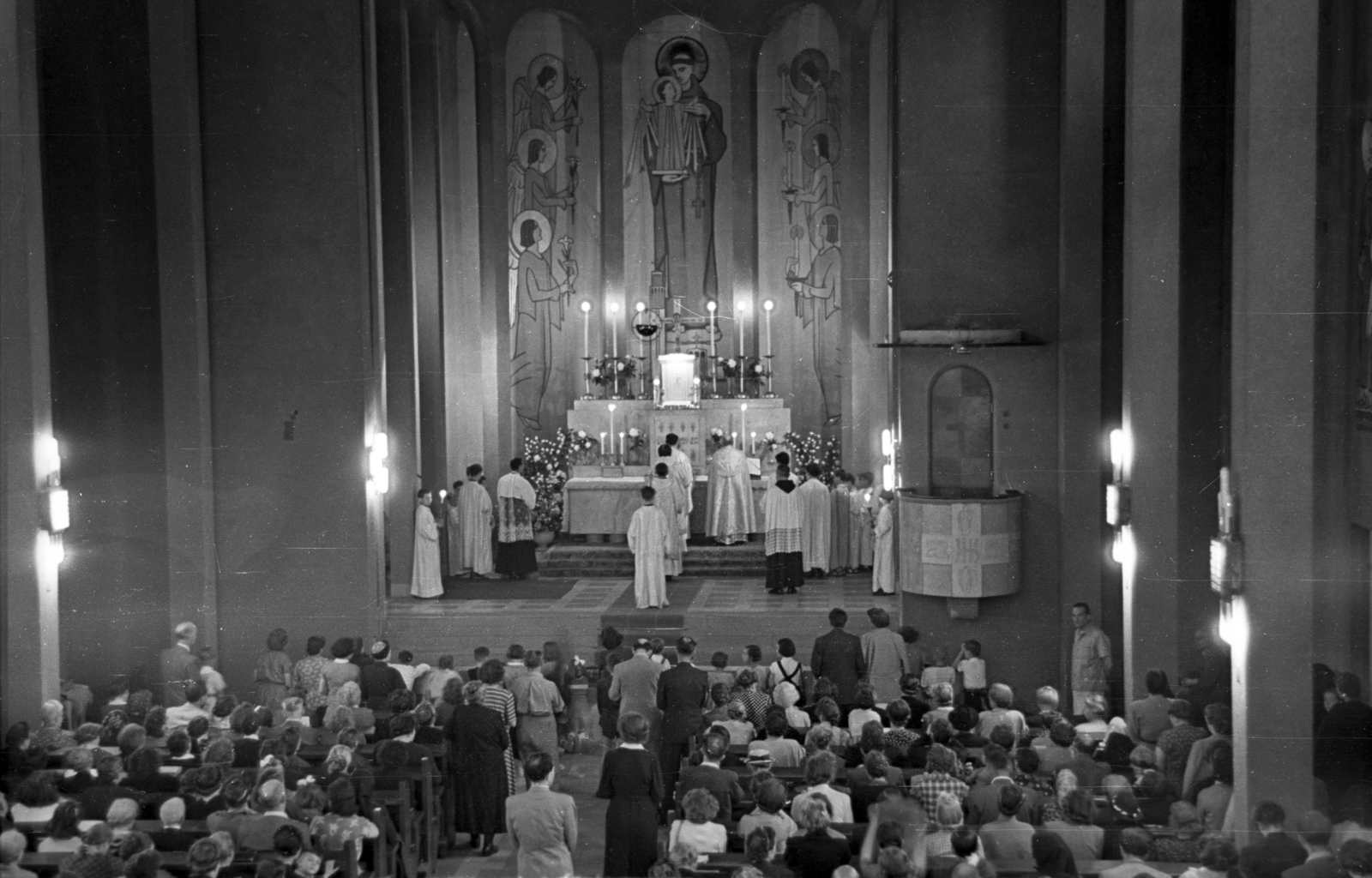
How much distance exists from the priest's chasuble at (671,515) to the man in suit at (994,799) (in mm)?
9999

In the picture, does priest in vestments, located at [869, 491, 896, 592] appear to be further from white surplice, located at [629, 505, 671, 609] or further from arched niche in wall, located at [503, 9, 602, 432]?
arched niche in wall, located at [503, 9, 602, 432]

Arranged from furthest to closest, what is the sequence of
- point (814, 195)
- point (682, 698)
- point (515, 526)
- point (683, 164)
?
1. point (683, 164)
2. point (814, 195)
3. point (515, 526)
4. point (682, 698)

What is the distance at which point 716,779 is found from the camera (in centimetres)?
887

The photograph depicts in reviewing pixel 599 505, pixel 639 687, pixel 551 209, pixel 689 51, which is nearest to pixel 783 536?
pixel 599 505

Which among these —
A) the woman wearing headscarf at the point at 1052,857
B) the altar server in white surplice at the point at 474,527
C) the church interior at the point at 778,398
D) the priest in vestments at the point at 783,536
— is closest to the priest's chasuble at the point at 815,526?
the priest in vestments at the point at 783,536

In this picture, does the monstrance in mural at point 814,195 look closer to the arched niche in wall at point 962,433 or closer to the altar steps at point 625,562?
the altar steps at point 625,562

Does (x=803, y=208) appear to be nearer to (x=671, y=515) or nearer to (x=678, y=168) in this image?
(x=678, y=168)

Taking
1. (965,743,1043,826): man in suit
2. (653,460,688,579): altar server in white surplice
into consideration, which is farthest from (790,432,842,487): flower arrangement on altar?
(965,743,1043,826): man in suit

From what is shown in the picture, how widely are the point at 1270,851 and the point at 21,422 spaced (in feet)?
27.7

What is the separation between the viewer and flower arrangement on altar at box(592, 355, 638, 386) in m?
22.0

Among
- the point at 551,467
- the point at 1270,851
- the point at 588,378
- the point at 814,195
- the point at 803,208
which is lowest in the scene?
the point at 1270,851

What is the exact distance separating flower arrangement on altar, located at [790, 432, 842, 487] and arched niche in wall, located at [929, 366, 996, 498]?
5.70 metres

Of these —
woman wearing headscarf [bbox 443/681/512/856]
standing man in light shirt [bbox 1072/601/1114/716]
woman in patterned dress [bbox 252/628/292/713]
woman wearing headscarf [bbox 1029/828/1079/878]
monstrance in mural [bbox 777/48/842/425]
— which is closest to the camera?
woman wearing headscarf [bbox 1029/828/1079/878]

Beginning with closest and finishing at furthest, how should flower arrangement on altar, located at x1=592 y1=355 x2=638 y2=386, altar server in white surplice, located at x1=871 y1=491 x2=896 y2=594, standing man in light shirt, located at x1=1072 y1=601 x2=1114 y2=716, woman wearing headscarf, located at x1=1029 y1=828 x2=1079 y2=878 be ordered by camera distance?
woman wearing headscarf, located at x1=1029 y1=828 x2=1079 y2=878
standing man in light shirt, located at x1=1072 y1=601 x2=1114 y2=716
altar server in white surplice, located at x1=871 y1=491 x2=896 y2=594
flower arrangement on altar, located at x1=592 y1=355 x2=638 y2=386
